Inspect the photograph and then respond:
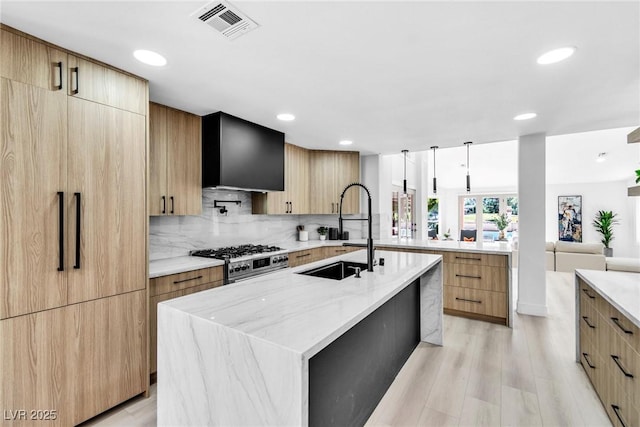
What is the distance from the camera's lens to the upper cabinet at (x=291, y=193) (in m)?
3.84

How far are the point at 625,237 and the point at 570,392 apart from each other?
27.1 ft

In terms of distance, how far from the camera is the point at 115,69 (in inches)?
77.1

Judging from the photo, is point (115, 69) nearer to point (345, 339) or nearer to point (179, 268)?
point (179, 268)

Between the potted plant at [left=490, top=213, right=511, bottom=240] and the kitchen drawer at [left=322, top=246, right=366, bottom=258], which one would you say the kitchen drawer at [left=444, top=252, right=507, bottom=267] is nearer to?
the kitchen drawer at [left=322, top=246, right=366, bottom=258]

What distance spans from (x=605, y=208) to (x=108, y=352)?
36.0ft

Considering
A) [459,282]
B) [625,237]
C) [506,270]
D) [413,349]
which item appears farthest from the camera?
[625,237]

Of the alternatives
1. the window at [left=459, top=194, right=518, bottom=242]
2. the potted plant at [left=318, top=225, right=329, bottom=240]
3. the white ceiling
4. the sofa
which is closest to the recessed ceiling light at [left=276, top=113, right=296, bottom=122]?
the white ceiling

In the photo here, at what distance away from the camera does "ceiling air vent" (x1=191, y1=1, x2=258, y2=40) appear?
1.39 metres

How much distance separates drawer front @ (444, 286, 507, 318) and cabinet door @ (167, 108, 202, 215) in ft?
10.5

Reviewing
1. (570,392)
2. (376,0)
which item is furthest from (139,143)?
(570,392)

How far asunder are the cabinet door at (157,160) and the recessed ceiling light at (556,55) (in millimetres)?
2872

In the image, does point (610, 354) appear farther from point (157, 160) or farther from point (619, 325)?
point (157, 160)

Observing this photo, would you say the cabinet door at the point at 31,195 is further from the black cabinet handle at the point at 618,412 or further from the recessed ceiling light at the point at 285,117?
the black cabinet handle at the point at 618,412

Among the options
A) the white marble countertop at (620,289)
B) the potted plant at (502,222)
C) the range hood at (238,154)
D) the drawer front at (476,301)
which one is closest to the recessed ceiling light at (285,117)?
the range hood at (238,154)
